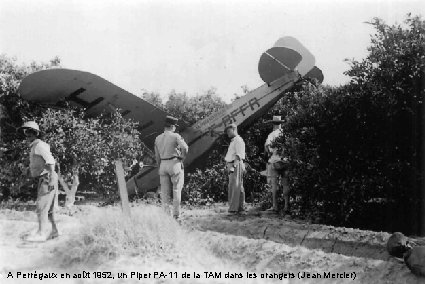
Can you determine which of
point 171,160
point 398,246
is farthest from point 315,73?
point 398,246

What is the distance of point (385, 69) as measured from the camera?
630cm

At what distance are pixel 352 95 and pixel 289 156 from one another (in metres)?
1.49

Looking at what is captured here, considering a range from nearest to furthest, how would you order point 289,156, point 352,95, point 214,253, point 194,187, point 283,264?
point 283,264, point 214,253, point 352,95, point 289,156, point 194,187

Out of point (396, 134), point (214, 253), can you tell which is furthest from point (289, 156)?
point (214, 253)

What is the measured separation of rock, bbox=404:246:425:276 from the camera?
396cm

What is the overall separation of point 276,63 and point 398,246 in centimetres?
823

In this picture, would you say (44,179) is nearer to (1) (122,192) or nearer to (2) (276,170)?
(1) (122,192)

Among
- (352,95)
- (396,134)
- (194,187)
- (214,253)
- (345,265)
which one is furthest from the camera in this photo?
(194,187)

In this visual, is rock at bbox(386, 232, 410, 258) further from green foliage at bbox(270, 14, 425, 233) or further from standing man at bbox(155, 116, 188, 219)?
standing man at bbox(155, 116, 188, 219)

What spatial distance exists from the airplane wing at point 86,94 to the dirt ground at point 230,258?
3.34 meters

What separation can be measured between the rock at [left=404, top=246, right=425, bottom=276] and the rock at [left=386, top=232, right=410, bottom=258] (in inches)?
24.3

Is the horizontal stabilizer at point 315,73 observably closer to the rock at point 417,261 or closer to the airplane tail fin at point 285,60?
the airplane tail fin at point 285,60

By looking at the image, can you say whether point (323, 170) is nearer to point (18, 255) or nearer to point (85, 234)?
point (85, 234)

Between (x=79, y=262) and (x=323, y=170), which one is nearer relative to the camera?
(x=79, y=262)
